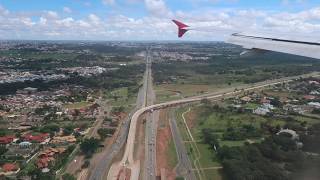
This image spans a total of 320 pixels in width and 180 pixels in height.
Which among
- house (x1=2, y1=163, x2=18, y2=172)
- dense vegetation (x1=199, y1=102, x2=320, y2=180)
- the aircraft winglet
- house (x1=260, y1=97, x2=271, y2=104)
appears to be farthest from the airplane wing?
house (x1=260, y1=97, x2=271, y2=104)

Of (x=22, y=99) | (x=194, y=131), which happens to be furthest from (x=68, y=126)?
(x=22, y=99)

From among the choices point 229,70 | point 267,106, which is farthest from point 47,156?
point 229,70

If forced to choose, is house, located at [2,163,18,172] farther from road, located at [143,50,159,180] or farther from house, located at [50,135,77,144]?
road, located at [143,50,159,180]

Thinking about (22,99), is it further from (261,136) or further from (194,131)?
(261,136)

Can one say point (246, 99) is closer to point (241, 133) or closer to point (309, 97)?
→ point (309, 97)

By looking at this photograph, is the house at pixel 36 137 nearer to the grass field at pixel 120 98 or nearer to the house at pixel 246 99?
the grass field at pixel 120 98

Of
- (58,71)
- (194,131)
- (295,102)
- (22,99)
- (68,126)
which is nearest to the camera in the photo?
(194,131)
